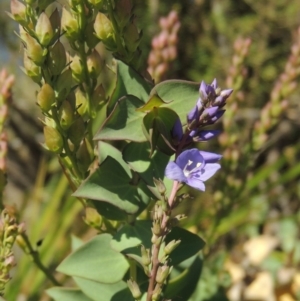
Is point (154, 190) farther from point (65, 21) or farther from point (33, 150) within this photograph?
point (33, 150)

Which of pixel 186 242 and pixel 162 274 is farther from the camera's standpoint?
pixel 186 242

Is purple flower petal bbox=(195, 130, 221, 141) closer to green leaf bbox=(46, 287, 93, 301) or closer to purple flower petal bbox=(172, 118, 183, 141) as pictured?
purple flower petal bbox=(172, 118, 183, 141)

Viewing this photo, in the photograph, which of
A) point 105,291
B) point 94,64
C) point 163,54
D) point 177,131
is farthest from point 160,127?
point 163,54

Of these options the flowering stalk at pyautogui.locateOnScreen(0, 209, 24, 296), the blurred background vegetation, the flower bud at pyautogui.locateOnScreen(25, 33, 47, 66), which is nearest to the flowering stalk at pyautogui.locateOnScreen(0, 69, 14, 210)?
the flowering stalk at pyautogui.locateOnScreen(0, 209, 24, 296)

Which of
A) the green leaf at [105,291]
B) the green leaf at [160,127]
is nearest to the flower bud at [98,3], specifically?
the green leaf at [160,127]

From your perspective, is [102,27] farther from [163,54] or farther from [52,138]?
[163,54]

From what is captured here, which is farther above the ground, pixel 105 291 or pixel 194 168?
pixel 194 168

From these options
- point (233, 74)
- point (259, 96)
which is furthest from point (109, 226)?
point (259, 96)
